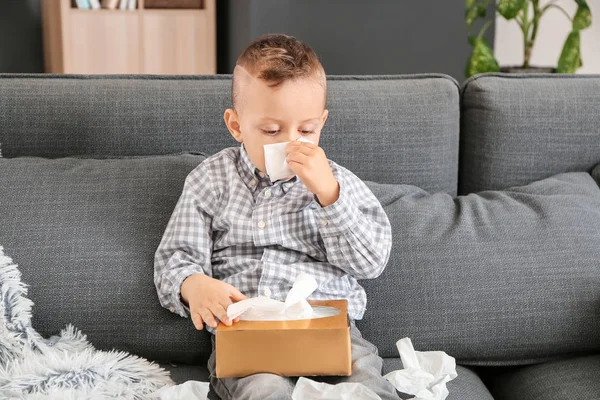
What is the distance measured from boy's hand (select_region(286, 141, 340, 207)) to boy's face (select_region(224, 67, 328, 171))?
4 cm

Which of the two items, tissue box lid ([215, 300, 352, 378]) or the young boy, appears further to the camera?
the young boy

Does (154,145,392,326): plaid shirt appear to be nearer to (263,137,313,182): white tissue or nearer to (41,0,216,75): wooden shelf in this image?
(263,137,313,182): white tissue

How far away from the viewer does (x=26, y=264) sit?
1469 millimetres

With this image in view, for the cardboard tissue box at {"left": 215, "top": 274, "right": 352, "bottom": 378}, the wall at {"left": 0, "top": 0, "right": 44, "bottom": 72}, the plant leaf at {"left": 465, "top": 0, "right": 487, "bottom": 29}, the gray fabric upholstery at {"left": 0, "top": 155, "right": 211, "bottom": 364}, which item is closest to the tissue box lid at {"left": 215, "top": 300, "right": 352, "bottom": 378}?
the cardboard tissue box at {"left": 215, "top": 274, "right": 352, "bottom": 378}

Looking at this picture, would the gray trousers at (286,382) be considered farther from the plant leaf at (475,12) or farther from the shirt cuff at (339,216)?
the plant leaf at (475,12)

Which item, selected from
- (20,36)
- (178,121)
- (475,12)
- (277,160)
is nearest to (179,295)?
(277,160)

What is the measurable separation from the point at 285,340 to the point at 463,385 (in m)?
0.43

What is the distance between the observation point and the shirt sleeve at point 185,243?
144 cm

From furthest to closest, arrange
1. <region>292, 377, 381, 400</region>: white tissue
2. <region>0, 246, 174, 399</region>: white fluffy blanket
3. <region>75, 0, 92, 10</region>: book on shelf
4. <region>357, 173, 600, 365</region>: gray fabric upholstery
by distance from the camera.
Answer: <region>75, 0, 92, 10</region>: book on shelf
<region>357, 173, 600, 365</region>: gray fabric upholstery
<region>0, 246, 174, 399</region>: white fluffy blanket
<region>292, 377, 381, 400</region>: white tissue

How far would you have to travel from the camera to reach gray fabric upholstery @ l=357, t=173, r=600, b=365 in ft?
5.05

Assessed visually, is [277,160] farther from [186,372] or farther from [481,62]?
[481,62]

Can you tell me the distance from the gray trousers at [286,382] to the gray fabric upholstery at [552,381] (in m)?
0.30

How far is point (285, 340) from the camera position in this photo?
121 cm

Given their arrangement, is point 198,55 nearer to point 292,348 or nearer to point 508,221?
point 508,221
